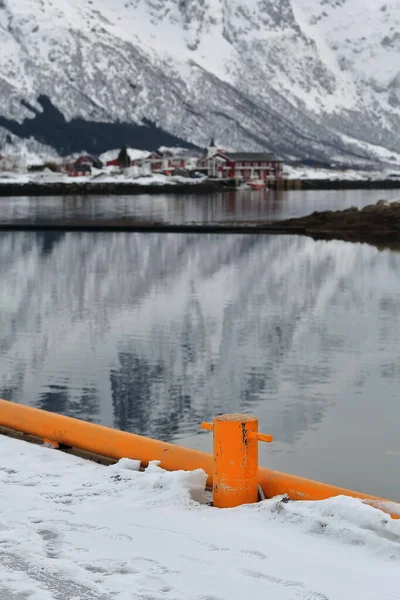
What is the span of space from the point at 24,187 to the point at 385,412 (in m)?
179

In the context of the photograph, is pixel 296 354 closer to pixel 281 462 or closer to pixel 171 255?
pixel 281 462

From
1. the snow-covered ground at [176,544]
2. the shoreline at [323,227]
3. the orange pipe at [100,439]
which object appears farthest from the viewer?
the shoreline at [323,227]

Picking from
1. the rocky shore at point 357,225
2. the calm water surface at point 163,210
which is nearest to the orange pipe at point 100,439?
the rocky shore at point 357,225

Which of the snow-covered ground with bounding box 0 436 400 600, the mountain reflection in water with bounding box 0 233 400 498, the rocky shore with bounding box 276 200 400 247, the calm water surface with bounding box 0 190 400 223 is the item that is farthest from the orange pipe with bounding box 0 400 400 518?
the calm water surface with bounding box 0 190 400 223

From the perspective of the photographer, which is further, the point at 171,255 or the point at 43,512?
the point at 171,255

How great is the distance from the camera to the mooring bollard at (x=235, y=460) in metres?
8.59

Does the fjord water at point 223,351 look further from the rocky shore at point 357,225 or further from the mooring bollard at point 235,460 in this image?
the rocky shore at point 357,225

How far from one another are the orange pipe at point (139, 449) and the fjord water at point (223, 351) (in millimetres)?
3298

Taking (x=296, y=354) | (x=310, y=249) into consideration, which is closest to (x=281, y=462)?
(x=296, y=354)

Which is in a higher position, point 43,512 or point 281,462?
point 43,512

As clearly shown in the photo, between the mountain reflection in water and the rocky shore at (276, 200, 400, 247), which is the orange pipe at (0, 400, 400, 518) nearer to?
→ the mountain reflection in water

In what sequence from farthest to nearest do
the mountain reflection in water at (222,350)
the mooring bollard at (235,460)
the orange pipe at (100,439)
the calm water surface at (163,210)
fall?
the calm water surface at (163,210)
the mountain reflection in water at (222,350)
the orange pipe at (100,439)
the mooring bollard at (235,460)

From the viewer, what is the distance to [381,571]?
7383 millimetres

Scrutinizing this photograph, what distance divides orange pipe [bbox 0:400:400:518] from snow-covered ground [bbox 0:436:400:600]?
0.80ft
